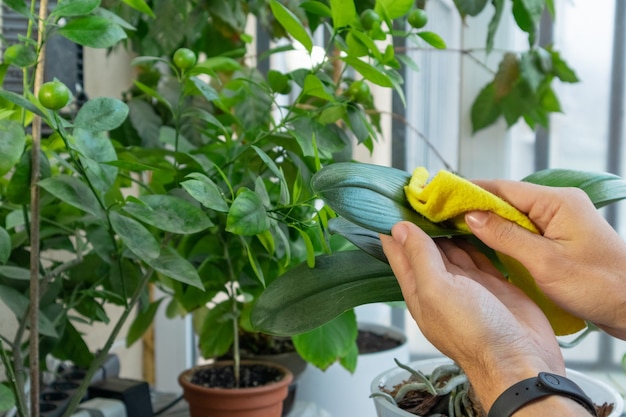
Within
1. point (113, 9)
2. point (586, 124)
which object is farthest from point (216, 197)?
point (586, 124)

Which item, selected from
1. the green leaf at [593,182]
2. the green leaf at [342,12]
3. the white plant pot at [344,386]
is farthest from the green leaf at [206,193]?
the white plant pot at [344,386]

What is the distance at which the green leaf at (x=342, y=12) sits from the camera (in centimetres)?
64

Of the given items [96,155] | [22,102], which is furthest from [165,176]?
[22,102]

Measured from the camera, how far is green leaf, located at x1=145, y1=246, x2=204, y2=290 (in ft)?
1.97

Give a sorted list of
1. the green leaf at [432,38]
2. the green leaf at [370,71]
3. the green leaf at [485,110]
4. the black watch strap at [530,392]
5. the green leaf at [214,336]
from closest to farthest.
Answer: the black watch strap at [530,392] → the green leaf at [370,71] → the green leaf at [432,38] → the green leaf at [214,336] → the green leaf at [485,110]

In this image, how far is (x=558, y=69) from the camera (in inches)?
45.9

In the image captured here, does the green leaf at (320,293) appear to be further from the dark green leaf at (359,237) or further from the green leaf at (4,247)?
the green leaf at (4,247)

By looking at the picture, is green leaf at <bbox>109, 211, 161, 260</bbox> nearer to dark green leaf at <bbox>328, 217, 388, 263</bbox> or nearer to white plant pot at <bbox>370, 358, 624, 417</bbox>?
dark green leaf at <bbox>328, 217, 388, 263</bbox>

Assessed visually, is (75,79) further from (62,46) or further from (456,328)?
(456,328)

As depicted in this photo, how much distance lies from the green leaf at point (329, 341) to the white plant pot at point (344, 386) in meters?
0.20

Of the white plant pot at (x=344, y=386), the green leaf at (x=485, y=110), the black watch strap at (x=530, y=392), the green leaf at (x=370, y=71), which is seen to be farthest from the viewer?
the green leaf at (x=485, y=110)

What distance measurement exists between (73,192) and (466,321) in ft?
1.14

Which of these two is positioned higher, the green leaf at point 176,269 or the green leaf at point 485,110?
the green leaf at point 485,110

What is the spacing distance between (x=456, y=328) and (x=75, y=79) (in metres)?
0.81
